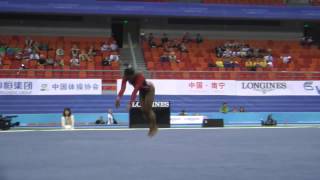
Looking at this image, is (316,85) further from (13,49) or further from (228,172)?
(228,172)

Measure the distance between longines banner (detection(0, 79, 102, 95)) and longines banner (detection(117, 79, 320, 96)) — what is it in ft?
4.28

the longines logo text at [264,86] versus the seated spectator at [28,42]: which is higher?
the seated spectator at [28,42]

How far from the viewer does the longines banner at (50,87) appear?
2324cm

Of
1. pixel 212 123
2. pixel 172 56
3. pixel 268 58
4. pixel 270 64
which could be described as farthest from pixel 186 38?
pixel 212 123

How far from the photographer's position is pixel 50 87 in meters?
23.7

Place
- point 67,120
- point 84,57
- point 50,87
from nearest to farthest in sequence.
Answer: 1. point 67,120
2. point 50,87
3. point 84,57

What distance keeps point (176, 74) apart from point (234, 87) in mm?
2913

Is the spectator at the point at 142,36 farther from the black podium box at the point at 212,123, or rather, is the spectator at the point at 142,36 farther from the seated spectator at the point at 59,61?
the black podium box at the point at 212,123

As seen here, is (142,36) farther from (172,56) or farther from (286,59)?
(286,59)

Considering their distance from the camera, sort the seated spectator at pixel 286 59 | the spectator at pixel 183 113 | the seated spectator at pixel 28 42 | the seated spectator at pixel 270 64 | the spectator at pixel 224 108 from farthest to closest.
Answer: the seated spectator at pixel 286 59, the seated spectator at pixel 270 64, the seated spectator at pixel 28 42, the spectator at pixel 224 108, the spectator at pixel 183 113

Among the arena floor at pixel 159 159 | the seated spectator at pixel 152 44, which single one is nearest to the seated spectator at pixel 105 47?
the seated spectator at pixel 152 44

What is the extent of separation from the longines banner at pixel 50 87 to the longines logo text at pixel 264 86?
7.25 meters

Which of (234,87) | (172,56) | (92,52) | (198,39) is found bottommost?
(234,87)

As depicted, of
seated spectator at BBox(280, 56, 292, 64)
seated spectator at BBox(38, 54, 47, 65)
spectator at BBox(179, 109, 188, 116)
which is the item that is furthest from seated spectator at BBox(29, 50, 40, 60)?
seated spectator at BBox(280, 56, 292, 64)
